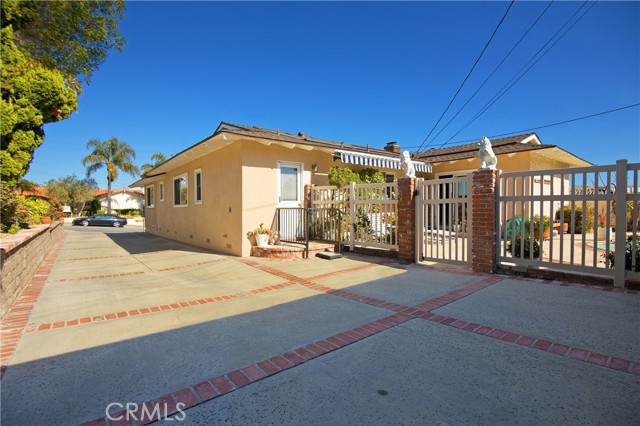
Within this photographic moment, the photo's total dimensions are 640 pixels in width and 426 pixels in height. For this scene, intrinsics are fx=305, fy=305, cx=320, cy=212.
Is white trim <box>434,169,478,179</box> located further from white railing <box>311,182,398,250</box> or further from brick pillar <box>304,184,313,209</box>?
brick pillar <box>304,184,313,209</box>

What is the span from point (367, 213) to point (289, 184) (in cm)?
299

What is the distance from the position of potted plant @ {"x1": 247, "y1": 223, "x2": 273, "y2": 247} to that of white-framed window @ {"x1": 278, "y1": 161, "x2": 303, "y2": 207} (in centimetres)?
111

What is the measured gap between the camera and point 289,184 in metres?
10.3

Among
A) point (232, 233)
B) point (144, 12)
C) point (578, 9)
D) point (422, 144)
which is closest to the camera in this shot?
point (144, 12)

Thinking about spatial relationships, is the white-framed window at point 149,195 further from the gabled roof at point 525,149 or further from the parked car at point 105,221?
the gabled roof at point 525,149

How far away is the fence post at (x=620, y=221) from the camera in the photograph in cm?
482

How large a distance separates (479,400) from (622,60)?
15519 millimetres

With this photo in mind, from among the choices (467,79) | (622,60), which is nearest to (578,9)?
(622,60)

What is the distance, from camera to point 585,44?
37.3 ft

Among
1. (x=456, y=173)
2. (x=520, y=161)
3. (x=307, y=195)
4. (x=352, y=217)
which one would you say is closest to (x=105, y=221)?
(x=307, y=195)

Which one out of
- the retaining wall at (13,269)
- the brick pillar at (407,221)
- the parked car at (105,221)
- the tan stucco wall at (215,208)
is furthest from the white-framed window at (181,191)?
the parked car at (105,221)

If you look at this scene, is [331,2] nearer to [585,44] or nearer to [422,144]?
[585,44]

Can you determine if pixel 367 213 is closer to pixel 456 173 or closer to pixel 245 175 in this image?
pixel 245 175

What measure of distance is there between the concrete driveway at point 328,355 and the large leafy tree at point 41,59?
409 centimetres
